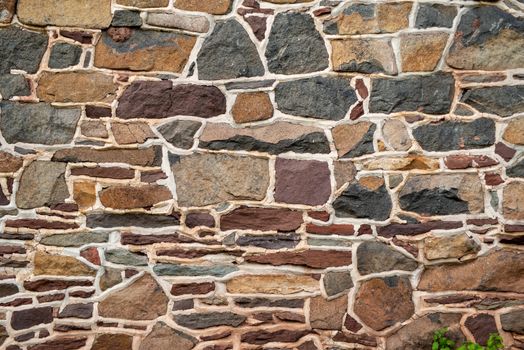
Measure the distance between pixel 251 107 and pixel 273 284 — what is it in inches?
37.9

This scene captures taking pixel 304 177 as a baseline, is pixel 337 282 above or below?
below

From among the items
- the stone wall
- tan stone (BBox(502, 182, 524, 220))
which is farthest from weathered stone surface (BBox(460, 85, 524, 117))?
tan stone (BBox(502, 182, 524, 220))

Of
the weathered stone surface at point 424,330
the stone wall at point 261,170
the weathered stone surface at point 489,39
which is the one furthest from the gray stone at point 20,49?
the weathered stone surface at point 424,330

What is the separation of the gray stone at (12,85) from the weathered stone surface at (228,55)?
36.3 inches

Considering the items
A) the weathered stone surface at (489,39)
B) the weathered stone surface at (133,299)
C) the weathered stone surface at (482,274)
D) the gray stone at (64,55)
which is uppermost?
the weathered stone surface at (489,39)

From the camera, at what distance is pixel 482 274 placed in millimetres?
2707

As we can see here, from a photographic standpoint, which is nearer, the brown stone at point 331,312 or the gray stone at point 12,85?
the gray stone at point 12,85

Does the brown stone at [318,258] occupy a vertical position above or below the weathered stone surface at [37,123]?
below

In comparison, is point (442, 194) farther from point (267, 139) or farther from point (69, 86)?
point (69, 86)

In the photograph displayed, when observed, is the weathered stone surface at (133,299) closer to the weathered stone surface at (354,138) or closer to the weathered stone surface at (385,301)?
the weathered stone surface at (385,301)

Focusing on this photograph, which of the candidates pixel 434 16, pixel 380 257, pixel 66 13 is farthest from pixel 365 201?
pixel 66 13

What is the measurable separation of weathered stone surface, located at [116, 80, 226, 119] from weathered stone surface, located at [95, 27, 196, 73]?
10 centimetres

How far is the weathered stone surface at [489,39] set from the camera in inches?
104

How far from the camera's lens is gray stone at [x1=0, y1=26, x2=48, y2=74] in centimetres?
262
